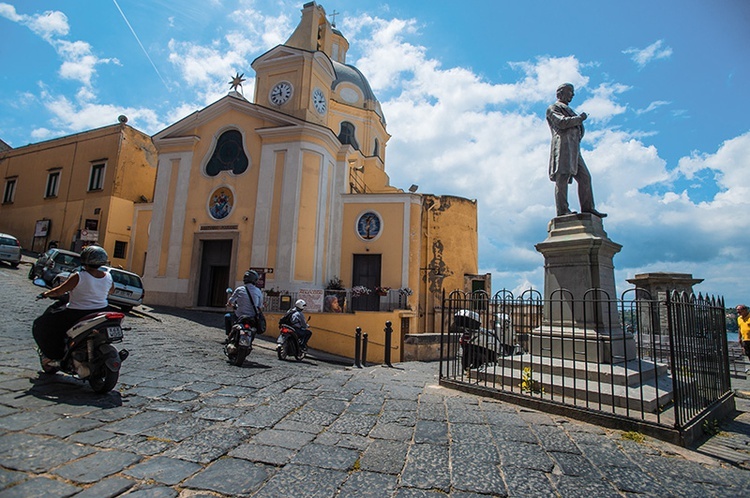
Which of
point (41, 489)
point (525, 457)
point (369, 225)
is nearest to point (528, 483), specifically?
point (525, 457)

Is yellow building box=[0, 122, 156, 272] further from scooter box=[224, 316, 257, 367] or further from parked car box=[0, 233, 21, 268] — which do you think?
scooter box=[224, 316, 257, 367]

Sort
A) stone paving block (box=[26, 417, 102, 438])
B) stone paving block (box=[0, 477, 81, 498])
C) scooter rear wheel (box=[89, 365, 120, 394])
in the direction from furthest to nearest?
scooter rear wheel (box=[89, 365, 120, 394])
stone paving block (box=[26, 417, 102, 438])
stone paving block (box=[0, 477, 81, 498])

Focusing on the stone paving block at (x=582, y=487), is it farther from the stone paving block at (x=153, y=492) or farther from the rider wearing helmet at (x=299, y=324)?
the rider wearing helmet at (x=299, y=324)

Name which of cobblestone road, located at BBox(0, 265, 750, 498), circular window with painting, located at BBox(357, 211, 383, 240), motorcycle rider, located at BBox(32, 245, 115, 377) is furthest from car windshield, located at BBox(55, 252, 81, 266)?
motorcycle rider, located at BBox(32, 245, 115, 377)

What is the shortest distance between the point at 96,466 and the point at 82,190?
23.8 m

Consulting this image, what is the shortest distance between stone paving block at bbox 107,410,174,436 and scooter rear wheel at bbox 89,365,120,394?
68 cm

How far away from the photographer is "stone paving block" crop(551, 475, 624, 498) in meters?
2.60

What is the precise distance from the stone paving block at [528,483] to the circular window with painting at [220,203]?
1579 cm

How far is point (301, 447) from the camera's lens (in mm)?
3141

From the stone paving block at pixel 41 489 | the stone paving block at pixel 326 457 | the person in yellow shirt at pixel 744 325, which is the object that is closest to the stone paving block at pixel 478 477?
the stone paving block at pixel 326 457

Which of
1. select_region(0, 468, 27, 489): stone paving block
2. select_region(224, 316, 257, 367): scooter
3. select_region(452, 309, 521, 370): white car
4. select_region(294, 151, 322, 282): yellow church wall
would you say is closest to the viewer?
select_region(0, 468, 27, 489): stone paving block

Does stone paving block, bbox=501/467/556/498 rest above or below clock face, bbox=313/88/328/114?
below

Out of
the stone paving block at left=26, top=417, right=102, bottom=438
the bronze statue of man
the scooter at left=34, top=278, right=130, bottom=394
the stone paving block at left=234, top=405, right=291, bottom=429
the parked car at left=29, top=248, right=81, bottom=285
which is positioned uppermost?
the bronze statue of man

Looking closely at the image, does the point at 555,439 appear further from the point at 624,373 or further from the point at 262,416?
the point at 262,416
